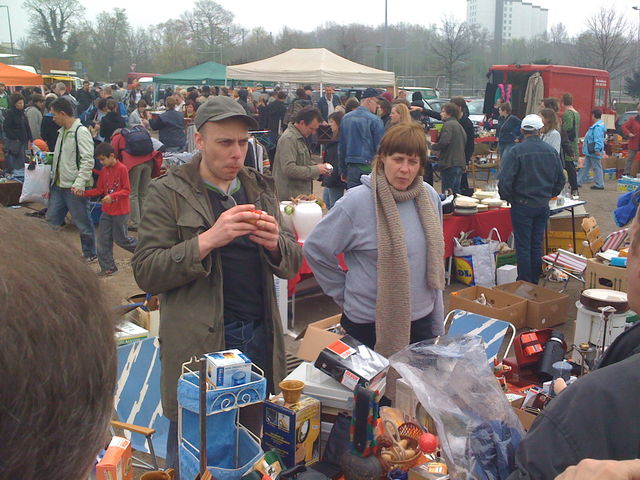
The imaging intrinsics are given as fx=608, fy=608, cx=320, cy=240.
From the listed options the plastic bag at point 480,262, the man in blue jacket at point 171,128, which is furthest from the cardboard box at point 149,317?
the man in blue jacket at point 171,128

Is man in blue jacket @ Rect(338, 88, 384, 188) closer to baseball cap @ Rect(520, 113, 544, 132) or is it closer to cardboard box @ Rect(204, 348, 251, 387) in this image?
baseball cap @ Rect(520, 113, 544, 132)

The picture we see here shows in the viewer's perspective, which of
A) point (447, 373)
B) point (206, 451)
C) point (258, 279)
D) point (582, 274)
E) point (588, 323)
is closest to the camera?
point (206, 451)

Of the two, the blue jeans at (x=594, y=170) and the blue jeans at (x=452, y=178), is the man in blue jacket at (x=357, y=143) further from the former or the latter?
the blue jeans at (x=594, y=170)

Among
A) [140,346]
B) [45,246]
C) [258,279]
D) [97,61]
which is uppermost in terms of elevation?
[97,61]

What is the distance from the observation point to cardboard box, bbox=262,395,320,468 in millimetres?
2064

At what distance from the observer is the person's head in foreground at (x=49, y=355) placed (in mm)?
545

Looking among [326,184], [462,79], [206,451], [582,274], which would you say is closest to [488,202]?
[582,274]

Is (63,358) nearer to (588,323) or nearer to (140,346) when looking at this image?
(140,346)

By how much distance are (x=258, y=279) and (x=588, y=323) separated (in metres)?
3.30

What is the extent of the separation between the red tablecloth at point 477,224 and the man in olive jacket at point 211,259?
433 cm

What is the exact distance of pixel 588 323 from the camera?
4.73 meters

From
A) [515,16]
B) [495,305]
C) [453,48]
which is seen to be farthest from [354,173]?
[515,16]

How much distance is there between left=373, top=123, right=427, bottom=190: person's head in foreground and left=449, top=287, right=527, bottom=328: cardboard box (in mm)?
2611

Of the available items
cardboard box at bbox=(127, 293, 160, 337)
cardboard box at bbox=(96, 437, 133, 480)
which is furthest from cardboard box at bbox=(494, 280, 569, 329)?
cardboard box at bbox=(96, 437, 133, 480)
